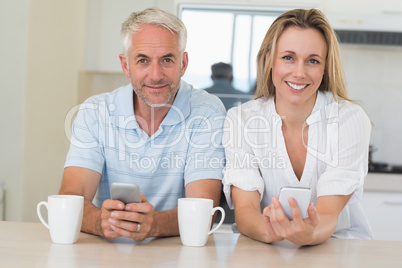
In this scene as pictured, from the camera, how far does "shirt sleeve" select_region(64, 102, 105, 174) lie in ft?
5.03

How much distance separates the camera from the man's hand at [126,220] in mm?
1104

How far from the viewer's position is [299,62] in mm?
1490

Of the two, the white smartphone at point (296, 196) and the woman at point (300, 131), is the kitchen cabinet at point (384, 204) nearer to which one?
the woman at point (300, 131)

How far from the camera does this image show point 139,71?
157cm

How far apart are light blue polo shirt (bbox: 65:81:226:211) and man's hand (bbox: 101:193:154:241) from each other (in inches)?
16.3

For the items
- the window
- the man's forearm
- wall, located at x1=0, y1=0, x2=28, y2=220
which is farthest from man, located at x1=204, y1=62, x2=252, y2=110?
the man's forearm

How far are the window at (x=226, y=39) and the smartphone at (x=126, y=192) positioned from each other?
2194mm

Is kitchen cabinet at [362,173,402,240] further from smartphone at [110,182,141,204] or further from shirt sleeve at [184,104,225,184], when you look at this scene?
smartphone at [110,182,141,204]

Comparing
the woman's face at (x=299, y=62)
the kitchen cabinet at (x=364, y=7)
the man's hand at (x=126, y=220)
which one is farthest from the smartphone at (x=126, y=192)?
the kitchen cabinet at (x=364, y=7)

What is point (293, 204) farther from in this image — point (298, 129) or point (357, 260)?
point (298, 129)

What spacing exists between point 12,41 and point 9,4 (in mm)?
190

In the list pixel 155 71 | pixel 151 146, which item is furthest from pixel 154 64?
pixel 151 146

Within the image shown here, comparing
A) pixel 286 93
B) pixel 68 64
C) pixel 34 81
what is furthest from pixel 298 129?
pixel 68 64

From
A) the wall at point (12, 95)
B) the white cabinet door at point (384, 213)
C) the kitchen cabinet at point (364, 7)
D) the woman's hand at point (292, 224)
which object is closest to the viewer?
the woman's hand at point (292, 224)
